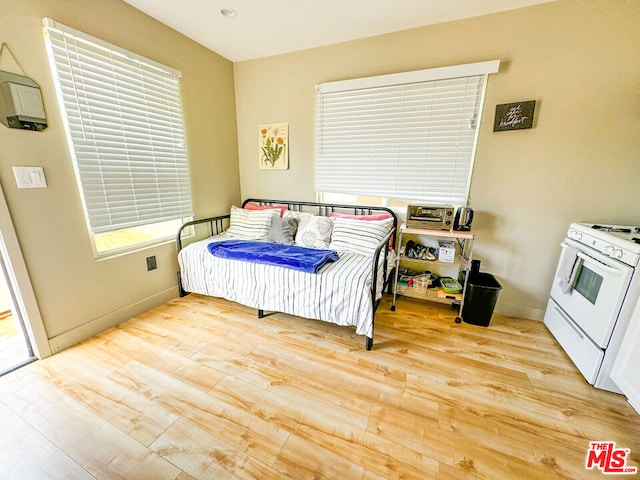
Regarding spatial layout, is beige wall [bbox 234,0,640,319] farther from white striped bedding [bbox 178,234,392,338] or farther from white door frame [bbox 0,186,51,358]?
white door frame [bbox 0,186,51,358]

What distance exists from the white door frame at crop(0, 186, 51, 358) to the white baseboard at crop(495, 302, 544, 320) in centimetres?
355

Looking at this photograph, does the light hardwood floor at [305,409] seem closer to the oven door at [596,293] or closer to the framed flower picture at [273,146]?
the oven door at [596,293]

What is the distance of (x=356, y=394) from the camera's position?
143 centimetres

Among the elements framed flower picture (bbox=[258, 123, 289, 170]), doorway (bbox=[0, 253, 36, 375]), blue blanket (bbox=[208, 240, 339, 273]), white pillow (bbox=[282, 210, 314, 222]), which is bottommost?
doorway (bbox=[0, 253, 36, 375])

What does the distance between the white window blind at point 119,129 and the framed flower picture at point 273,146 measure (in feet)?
A: 2.75

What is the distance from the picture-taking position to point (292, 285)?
191cm

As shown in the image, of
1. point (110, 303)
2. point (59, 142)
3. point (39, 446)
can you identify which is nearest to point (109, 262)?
point (110, 303)

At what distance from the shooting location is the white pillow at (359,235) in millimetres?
2225

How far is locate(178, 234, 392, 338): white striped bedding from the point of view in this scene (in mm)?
1748

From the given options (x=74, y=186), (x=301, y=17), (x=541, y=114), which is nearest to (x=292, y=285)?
(x=74, y=186)

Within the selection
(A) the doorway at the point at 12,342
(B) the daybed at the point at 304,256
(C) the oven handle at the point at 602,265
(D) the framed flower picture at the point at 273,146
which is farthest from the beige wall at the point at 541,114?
(A) the doorway at the point at 12,342

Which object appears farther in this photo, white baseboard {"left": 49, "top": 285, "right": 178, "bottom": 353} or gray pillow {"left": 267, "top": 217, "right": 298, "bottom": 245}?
gray pillow {"left": 267, "top": 217, "right": 298, "bottom": 245}

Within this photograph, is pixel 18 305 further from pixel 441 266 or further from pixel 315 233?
pixel 441 266

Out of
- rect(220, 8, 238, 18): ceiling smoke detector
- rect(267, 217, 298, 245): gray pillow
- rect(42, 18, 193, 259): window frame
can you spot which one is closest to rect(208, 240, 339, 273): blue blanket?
rect(267, 217, 298, 245): gray pillow
